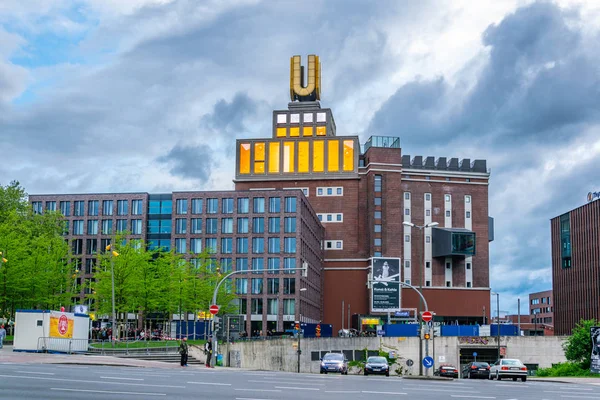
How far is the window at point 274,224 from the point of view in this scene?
351ft

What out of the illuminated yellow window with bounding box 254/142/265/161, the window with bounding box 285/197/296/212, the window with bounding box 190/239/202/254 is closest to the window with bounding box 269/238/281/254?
the window with bounding box 285/197/296/212

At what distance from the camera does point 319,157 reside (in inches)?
4951

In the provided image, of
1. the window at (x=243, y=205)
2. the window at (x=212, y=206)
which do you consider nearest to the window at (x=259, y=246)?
the window at (x=243, y=205)

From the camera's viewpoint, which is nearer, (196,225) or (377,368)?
(377,368)

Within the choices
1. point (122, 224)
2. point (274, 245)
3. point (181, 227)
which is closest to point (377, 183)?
point (274, 245)

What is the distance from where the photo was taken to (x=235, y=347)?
63.5 meters

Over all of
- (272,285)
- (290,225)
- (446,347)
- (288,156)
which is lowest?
(446,347)

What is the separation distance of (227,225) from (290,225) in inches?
361

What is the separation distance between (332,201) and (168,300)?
188 feet

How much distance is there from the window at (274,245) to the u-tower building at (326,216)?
141mm

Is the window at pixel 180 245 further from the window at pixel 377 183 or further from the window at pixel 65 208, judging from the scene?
the window at pixel 377 183

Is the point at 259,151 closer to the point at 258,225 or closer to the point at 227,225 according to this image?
the point at 227,225

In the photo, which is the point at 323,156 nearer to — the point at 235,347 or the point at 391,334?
the point at 391,334

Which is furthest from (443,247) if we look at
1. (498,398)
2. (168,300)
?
(498,398)
